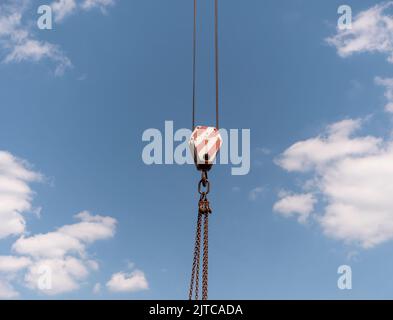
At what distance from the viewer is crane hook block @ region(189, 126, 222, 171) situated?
42.6 feet

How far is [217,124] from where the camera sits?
1373 cm

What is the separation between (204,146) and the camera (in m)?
13.1

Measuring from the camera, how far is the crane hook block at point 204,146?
1298cm
